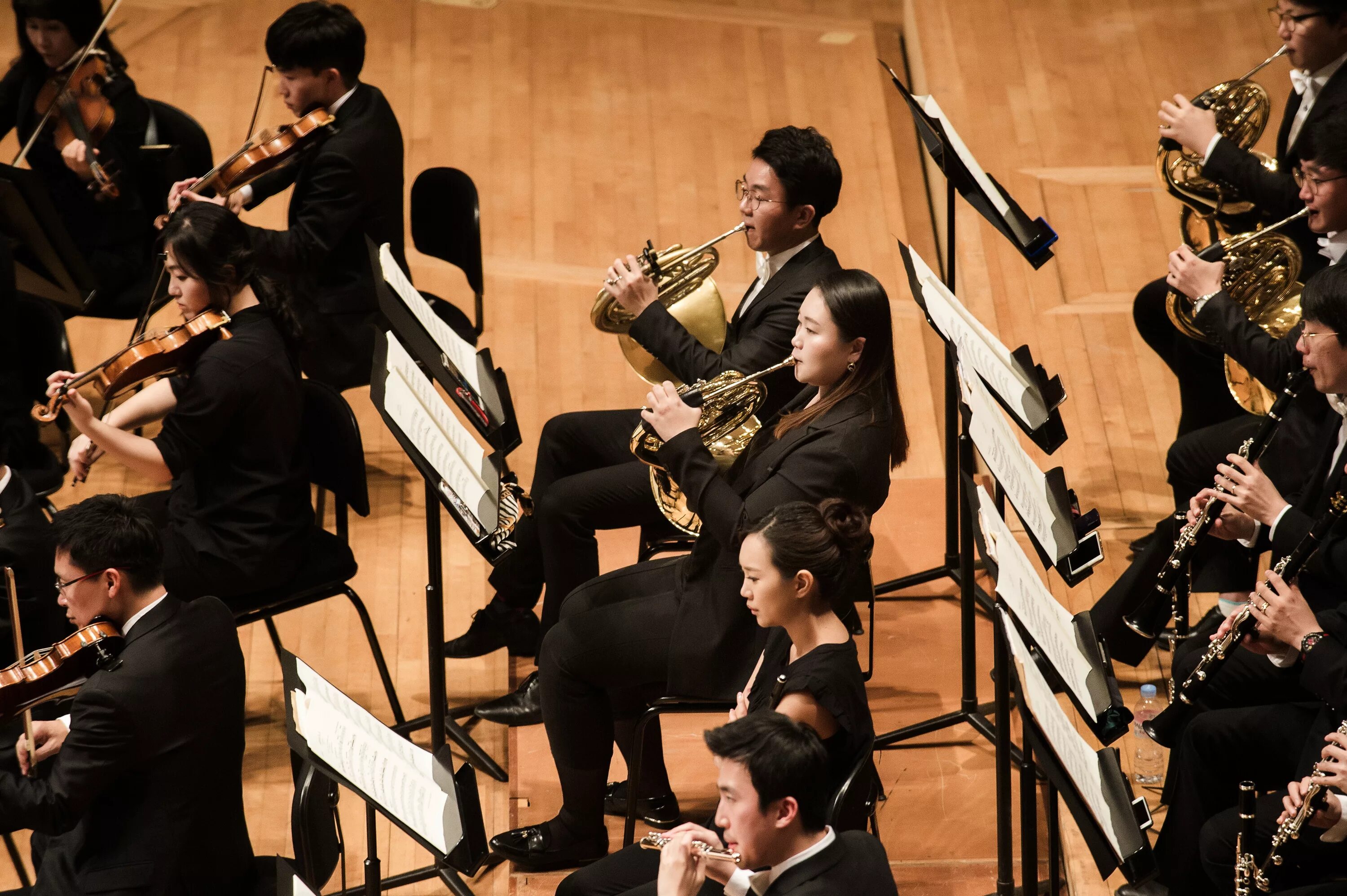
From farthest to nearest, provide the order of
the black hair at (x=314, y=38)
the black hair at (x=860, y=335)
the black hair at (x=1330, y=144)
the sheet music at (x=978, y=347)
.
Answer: the black hair at (x=314, y=38), the black hair at (x=1330, y=144), the black hair at (x=860, y=335), the sheet music at (x=978, y=347)

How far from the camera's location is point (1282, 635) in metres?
2.92

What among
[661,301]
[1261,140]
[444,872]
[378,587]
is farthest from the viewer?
[1261,140]

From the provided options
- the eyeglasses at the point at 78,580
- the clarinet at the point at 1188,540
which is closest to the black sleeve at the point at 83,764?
the eyeglasses at the point at 78,580

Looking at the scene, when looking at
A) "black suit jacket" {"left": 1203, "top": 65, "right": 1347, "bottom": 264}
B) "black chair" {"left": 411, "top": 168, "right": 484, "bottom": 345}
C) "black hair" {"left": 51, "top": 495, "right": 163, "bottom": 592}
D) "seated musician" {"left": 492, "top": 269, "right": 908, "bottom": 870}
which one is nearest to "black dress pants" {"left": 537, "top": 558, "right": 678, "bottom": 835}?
"seated musician" {"left": 492, "top": 269, "right": 908, "bottom": 870}

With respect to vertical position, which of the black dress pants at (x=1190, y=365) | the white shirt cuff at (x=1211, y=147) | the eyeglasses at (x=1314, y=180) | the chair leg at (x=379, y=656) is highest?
the eyeglasses at (x=1314, y=180)

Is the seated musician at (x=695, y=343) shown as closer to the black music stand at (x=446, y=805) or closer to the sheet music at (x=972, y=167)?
the sheet music at (x=972, y=167)

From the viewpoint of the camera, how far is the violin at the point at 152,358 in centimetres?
369

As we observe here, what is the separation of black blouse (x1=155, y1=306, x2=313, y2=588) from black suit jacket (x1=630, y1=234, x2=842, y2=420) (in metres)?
0.88

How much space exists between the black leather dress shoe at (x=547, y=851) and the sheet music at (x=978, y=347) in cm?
129

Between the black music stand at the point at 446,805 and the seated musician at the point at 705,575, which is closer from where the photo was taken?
the black music stand at the point at 446,805

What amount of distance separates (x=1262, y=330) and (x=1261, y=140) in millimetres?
2644

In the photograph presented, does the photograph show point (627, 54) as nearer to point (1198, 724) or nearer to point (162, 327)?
point (162, 327)

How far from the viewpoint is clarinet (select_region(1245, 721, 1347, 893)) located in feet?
8.66

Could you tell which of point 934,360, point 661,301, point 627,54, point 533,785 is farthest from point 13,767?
point 627,54
